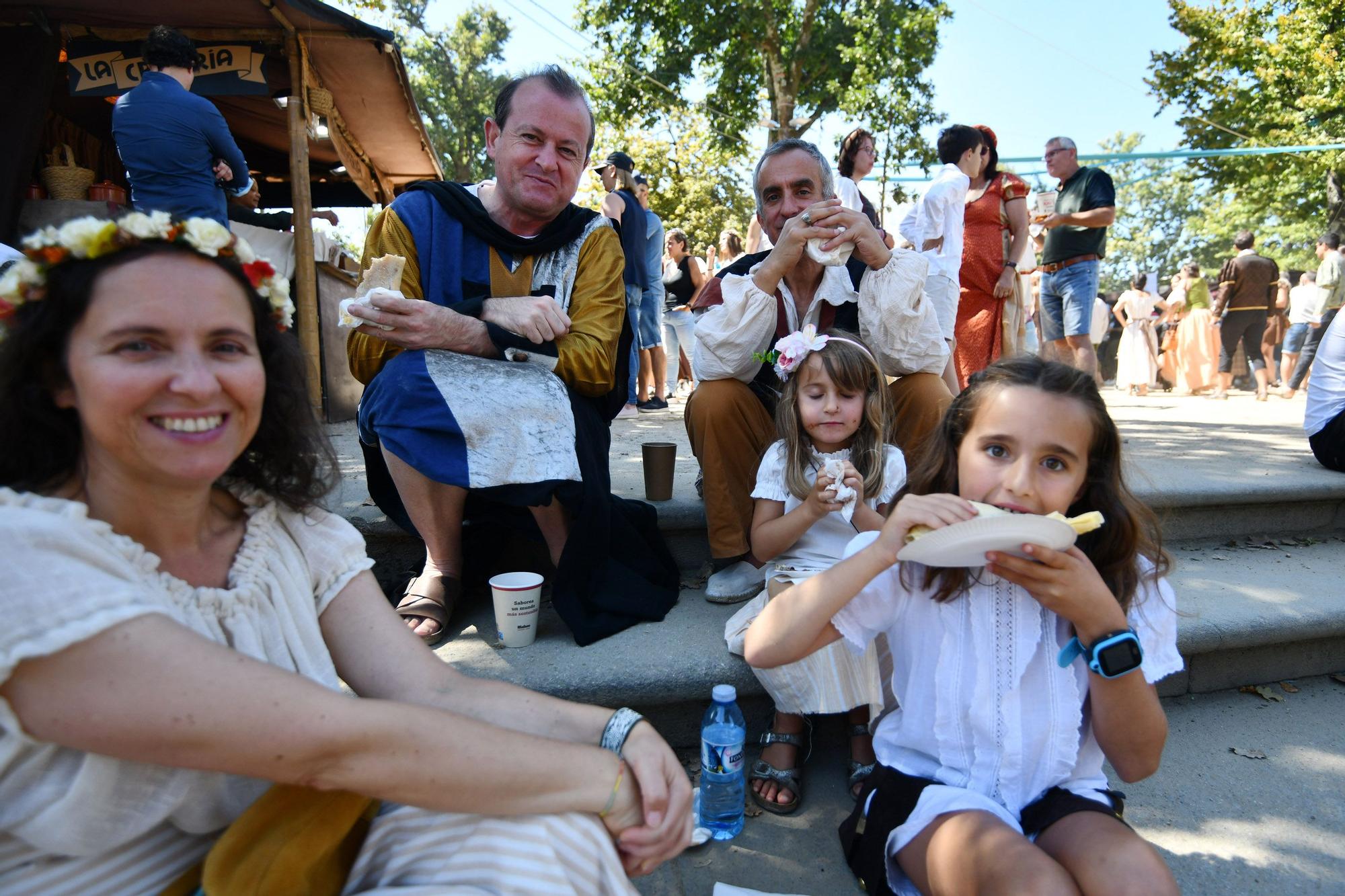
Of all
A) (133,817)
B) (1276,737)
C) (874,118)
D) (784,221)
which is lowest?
(1276,737)

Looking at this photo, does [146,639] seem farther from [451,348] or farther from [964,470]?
[451,348]

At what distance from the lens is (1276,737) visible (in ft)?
7.94

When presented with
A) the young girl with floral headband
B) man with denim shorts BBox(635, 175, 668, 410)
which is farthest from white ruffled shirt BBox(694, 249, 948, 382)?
man with denim shorts BBox(635, 175, 668, 410)

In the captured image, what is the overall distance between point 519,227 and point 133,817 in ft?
7.55

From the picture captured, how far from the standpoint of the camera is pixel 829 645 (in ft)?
6.68

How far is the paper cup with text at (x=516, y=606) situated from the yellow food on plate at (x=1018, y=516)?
50.6 inches

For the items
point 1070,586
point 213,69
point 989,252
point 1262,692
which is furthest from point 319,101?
point 1262,692

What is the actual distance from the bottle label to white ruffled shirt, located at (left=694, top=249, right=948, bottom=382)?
1370 mm

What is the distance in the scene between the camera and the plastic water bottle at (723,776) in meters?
1.95

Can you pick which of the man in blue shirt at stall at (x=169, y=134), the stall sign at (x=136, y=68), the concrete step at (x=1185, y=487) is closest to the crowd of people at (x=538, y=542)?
the concrete step at (x=1185, y=487)

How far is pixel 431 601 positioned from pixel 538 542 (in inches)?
20.0

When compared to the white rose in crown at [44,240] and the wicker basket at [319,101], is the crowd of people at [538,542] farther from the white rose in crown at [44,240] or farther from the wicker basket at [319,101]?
the wicker basket at [319,101]

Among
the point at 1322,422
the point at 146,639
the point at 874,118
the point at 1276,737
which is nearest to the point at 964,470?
the point at 146,639

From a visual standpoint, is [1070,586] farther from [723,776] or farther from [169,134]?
[169,134]
